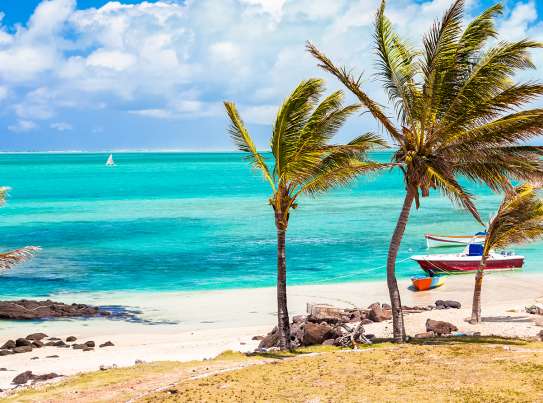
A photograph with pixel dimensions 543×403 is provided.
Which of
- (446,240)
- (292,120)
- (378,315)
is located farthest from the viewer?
(446,240)

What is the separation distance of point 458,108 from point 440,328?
8.40m

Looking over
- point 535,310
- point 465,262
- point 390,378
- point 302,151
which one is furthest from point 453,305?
point 390,378

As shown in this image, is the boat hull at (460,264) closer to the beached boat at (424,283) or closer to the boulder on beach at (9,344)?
the beached boat at (424,283)

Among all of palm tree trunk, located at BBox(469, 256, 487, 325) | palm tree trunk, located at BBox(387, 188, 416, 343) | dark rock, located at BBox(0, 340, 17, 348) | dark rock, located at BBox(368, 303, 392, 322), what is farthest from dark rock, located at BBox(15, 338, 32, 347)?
palm tree trunk, located at BBox(469, 256, 487, 325)

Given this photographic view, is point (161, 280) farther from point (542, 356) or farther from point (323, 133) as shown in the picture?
point (542, 356)

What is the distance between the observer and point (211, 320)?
102ft

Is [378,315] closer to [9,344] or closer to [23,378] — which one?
[23,378]

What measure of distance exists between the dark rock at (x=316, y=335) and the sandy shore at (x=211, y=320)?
2.79 meters

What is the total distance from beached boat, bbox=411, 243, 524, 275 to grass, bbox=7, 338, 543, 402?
22781mm

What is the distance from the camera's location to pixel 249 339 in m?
25.9

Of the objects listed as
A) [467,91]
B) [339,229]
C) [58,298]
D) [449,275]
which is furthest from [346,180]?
[339,229]

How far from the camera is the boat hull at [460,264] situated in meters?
41.1

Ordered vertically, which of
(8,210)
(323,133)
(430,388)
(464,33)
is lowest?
(430,388)

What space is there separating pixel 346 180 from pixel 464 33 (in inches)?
191
